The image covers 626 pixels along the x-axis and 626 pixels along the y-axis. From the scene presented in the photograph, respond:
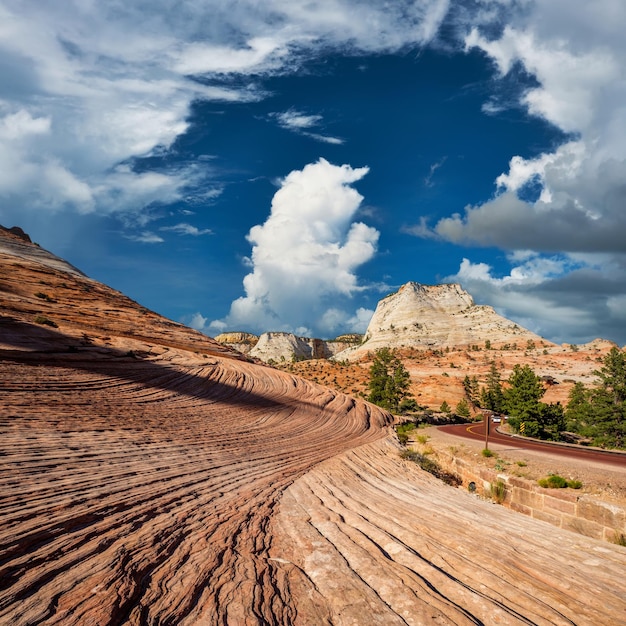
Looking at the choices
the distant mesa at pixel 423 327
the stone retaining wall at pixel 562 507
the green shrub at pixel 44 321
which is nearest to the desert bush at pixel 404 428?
the stone retaining wall at pixel 562 507

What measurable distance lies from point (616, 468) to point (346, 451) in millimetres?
13288

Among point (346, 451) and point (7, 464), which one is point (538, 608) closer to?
point (7, 464)

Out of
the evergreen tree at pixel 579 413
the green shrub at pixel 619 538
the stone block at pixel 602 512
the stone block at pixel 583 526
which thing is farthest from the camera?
the evergreen tree at pixel 579 413

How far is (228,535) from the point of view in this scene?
660 centimetres

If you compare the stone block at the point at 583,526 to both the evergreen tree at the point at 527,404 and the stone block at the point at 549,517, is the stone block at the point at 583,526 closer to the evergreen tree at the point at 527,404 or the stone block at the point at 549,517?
the stone block at the point at 549,517

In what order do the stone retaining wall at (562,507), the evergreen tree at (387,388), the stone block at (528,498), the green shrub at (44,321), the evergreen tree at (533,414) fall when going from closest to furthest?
the stone retaining wall at (562,507) → the stone block at (528,498) → the green shrub at (44,321) → the evergreen tree at (533,414) → the evergreen tree at (387,388)

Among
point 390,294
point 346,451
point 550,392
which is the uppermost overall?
point 390,294

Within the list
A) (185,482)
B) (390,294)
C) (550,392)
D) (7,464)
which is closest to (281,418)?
(185,482)

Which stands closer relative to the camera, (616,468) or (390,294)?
(616,468)

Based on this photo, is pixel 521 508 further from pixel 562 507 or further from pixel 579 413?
pixel 579 413

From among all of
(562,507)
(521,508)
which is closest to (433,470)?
(521,508)

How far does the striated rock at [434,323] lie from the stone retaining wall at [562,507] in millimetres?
114392

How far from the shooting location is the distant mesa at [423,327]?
131750 millimetres

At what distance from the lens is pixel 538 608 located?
4.85m
